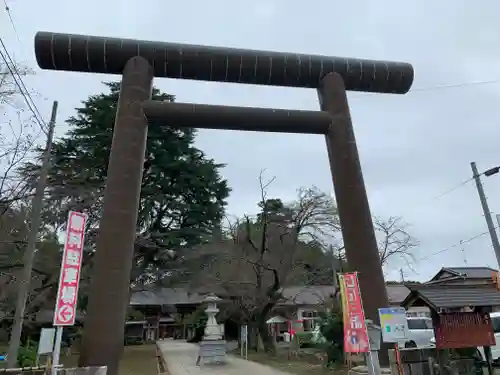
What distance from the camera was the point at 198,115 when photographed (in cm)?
858

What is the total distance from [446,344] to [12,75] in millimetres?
12365

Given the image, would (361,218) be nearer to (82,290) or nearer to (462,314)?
(462,314)

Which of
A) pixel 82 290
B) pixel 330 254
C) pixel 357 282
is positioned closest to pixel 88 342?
pixel 357 282

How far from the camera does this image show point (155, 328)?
4025 centimetres

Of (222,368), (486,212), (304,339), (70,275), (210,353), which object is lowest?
(222,368)

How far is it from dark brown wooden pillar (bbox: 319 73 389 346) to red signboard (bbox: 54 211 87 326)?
4.83m

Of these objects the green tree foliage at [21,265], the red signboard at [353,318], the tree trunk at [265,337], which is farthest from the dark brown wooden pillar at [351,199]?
the tree trunk at [265,337]

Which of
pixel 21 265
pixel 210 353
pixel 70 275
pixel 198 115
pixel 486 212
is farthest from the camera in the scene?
pixel 210 353

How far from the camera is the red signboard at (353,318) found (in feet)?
23.2

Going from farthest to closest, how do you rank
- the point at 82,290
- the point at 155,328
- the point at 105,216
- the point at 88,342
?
the point at 155,328 < the point at 82,290 < the point at 105,216 < the point at 88,342

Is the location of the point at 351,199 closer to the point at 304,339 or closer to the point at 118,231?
the point at 118,231

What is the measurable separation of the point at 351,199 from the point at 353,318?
230cm

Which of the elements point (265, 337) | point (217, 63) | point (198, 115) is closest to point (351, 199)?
point (198, 115)

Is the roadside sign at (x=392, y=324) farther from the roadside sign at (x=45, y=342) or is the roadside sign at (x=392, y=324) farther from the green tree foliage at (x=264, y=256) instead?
the green tree foliage at (x=264, y=256)
